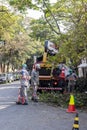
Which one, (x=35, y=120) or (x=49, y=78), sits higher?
(x=49, y=78)

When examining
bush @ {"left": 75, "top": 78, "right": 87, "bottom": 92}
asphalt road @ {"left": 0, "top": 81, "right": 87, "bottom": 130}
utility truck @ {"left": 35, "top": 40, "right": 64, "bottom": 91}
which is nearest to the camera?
asphalt road @ {"left": 0, "top": 81, "right": 87, "bottom": 130}

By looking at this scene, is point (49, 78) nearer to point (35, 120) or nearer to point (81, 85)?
point (81, 85)

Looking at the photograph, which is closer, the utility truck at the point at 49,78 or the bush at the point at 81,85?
the utility truck at the point at 49,78

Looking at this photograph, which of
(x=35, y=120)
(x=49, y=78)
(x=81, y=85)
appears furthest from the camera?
(x=81, y=85)

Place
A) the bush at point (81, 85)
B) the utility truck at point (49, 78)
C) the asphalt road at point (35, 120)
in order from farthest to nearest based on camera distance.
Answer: the bush at point (81, 85) < the utility truck at point (49, 78) < the asphalt road at point (35, 120)

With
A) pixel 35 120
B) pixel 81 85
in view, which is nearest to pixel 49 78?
pixel 81 85

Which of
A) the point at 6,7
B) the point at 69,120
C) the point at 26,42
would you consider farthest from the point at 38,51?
the point at 69,120

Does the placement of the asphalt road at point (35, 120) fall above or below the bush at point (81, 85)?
below

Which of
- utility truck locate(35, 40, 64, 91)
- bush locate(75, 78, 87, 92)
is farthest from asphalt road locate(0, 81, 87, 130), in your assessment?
bush locate(75, 78, 87, 92)

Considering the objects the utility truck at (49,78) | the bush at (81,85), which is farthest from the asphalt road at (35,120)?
the bush at (81,85)


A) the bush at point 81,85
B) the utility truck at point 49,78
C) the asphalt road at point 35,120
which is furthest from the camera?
the bush at point 81,85

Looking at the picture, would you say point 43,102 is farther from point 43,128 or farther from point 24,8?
point 43,128

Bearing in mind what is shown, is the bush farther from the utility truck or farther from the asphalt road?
the asphalt road

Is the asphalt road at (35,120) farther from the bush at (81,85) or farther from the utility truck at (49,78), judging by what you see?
the bush at (81,85)
